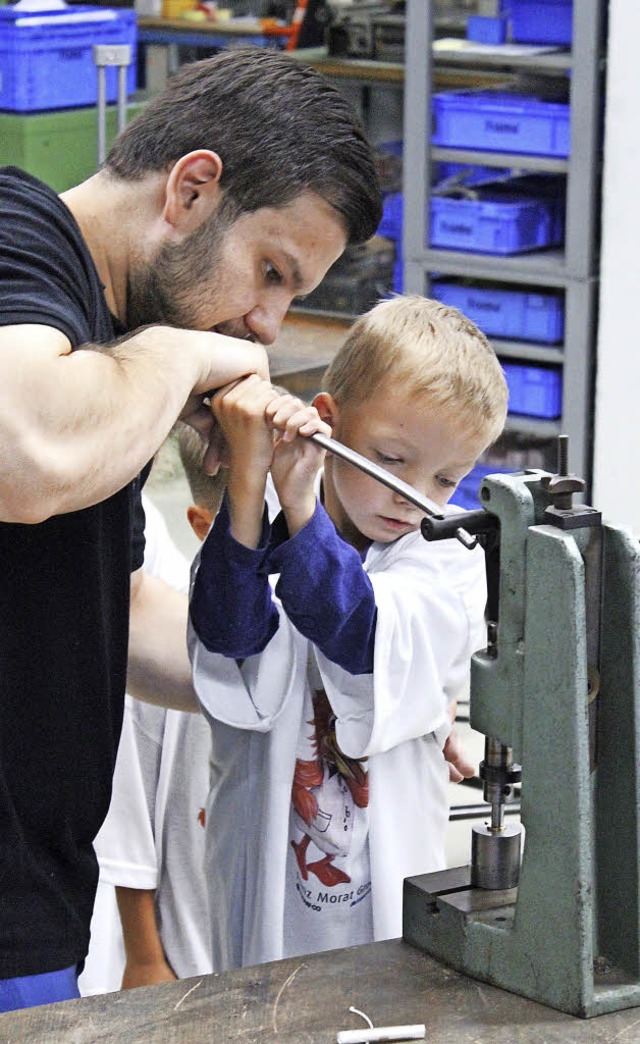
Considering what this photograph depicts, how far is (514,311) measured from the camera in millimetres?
3523

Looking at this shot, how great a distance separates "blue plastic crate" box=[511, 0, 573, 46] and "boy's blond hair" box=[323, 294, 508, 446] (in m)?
2.18

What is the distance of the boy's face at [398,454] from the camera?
1.42 metres

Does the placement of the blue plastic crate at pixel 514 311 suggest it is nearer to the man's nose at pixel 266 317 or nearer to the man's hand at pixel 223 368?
the man's nose at pixel 266 317

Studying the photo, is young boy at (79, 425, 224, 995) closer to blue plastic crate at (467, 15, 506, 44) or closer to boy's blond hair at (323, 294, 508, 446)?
boy's blond hair at (323, 294, 508, 446)

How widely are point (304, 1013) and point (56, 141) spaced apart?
3482 millimetres

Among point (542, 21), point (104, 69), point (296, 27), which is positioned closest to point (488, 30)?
point (542, 21)

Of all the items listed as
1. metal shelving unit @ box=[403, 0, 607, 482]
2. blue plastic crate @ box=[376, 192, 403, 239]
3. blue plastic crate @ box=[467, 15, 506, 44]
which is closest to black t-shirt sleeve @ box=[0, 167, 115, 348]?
metal shelving unit @ box=[403, 0, 607, 482]

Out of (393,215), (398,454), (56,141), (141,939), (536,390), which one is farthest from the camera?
(393,215)

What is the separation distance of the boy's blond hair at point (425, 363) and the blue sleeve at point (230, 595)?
0.25 metres

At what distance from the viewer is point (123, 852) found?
171cm

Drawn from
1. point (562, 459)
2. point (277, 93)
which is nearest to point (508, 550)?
point (562, 459)

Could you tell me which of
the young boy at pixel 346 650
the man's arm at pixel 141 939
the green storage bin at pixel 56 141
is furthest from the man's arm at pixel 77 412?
the green storage bin at pixel 56 141

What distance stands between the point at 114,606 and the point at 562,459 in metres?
0.44

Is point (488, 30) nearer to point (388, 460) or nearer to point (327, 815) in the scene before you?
point (388, 460)
